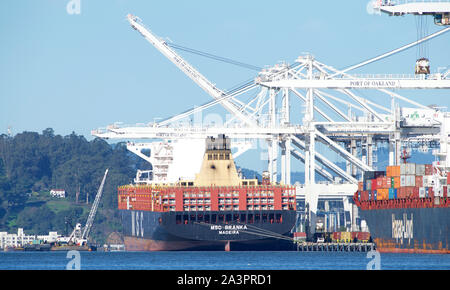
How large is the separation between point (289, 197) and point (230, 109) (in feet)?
78.3

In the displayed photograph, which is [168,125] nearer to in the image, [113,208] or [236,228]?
[236,228]

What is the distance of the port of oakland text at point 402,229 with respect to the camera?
64.9m

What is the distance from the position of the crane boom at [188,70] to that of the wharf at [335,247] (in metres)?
19.3

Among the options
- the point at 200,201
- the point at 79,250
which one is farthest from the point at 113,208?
the point at 200,201

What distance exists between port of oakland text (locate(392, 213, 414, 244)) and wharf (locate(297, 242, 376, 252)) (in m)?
8.85

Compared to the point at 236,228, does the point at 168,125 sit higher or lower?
higher

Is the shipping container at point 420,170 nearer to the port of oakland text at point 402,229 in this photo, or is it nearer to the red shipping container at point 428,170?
the red shipping container at point 428,170

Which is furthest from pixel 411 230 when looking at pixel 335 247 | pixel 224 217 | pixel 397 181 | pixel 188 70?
pixel 188 70

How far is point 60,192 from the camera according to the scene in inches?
6452

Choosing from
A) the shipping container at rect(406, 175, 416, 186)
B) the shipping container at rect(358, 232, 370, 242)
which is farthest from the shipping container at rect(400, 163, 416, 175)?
the shipping container at rect(358, 232, 370, 242)

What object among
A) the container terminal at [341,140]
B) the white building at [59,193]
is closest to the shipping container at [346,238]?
the container terminal at [341,140]

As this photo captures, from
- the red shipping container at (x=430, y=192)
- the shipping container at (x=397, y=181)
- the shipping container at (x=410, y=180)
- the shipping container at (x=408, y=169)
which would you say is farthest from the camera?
the shipping container at (x=397, y=181)

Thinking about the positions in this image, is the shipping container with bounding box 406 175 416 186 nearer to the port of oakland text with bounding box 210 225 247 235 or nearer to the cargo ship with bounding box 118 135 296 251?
the cargo ship with bounding box 118 135 296 251

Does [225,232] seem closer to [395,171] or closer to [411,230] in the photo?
[395,171]
